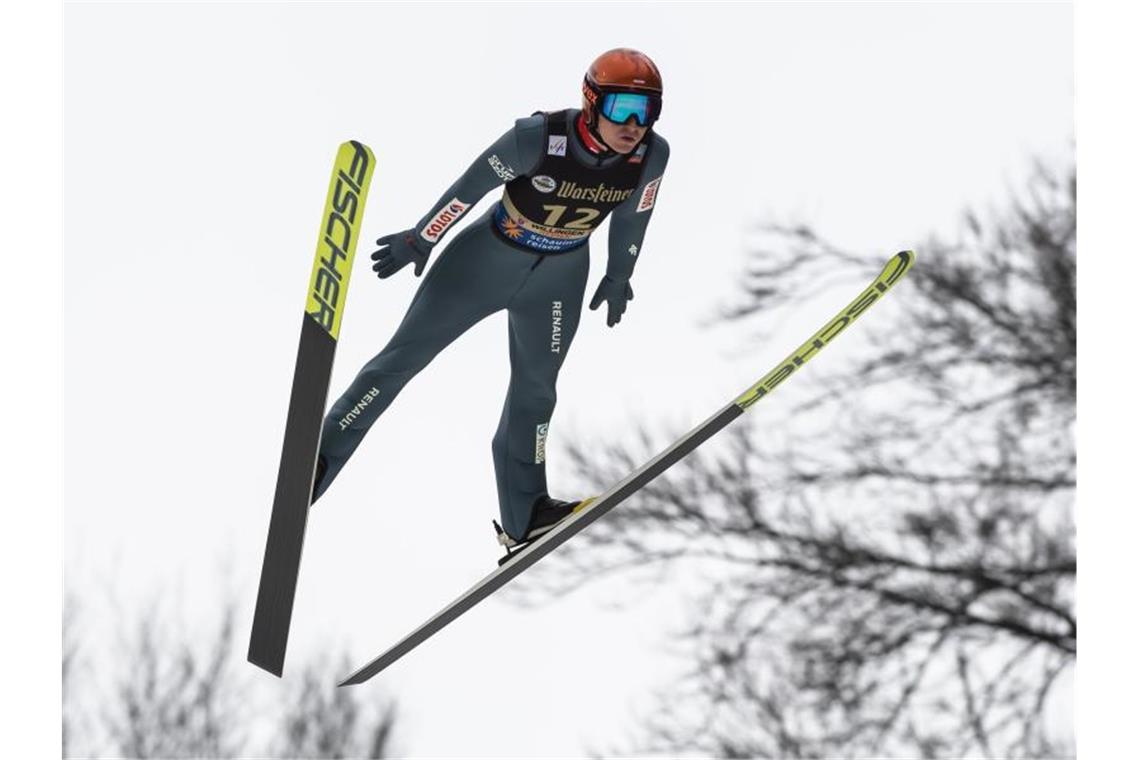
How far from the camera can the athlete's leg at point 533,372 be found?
535 centimetres

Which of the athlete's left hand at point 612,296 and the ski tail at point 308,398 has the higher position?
the athlete's left hand at point 612,296

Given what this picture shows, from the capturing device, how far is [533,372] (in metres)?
5.47

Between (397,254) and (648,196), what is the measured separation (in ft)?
3.09

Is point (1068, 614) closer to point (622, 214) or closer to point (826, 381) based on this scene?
point (826, 381)

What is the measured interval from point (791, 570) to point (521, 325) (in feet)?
16.3

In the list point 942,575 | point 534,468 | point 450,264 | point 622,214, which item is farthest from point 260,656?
point 942,575

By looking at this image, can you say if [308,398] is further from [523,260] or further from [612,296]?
[612,296]

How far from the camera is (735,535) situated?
1036cm

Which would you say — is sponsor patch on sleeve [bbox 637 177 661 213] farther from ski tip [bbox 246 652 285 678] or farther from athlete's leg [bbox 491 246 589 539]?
ski tip [bbox 246 652 285 678]

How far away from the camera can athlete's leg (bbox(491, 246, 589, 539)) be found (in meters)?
5.35

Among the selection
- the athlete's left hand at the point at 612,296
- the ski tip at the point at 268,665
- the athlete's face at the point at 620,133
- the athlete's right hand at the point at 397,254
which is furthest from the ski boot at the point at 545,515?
the athlete's face at the point at 620,133

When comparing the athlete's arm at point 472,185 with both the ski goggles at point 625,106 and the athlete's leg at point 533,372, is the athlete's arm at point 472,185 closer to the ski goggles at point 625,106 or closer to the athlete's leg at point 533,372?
the ski goggles at point 625,106

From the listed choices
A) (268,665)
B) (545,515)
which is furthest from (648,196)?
(268,665)

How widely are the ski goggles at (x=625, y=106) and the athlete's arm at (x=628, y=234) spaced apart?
0.77 ft
